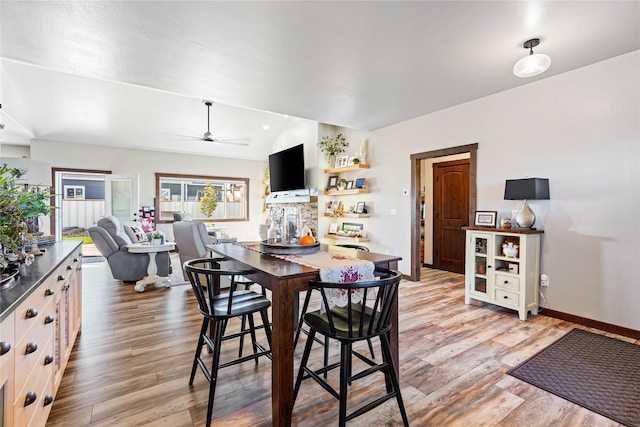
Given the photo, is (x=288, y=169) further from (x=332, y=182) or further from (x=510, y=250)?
(x=510, y=250)

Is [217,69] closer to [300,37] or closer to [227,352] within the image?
[300,37]

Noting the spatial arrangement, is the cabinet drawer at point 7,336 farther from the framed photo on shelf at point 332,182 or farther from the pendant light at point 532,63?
the framed photo on shelf at point 332,182

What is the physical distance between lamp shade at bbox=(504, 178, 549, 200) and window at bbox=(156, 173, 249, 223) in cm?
717

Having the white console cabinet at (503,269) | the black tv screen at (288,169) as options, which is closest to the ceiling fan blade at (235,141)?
the black tv screen at (288,169)

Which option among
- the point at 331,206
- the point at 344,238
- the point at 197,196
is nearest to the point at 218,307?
the point at 344,238

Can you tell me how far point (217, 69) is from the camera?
316 cm

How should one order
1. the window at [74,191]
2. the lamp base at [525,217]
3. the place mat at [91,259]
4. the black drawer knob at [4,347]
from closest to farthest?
the black drawer knob at [4,347]
the lamp base at [525,217]
the place mat at [91,259]
the window at [74,191]

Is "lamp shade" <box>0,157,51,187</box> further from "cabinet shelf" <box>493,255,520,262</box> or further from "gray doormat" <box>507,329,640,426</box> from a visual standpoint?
"cabinet shelf" <box>493,255,520,262</box>

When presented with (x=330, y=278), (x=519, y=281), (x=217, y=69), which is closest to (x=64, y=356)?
(x=330, y=278)

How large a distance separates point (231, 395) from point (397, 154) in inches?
168

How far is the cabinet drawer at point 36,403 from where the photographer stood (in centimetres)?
117

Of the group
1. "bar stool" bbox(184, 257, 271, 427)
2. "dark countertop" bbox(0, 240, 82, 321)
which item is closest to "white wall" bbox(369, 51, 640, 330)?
"bar stool" bbox(184, 257, 271, 427)

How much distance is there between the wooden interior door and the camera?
5.28 m

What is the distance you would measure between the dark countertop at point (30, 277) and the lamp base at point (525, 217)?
4.03 m
